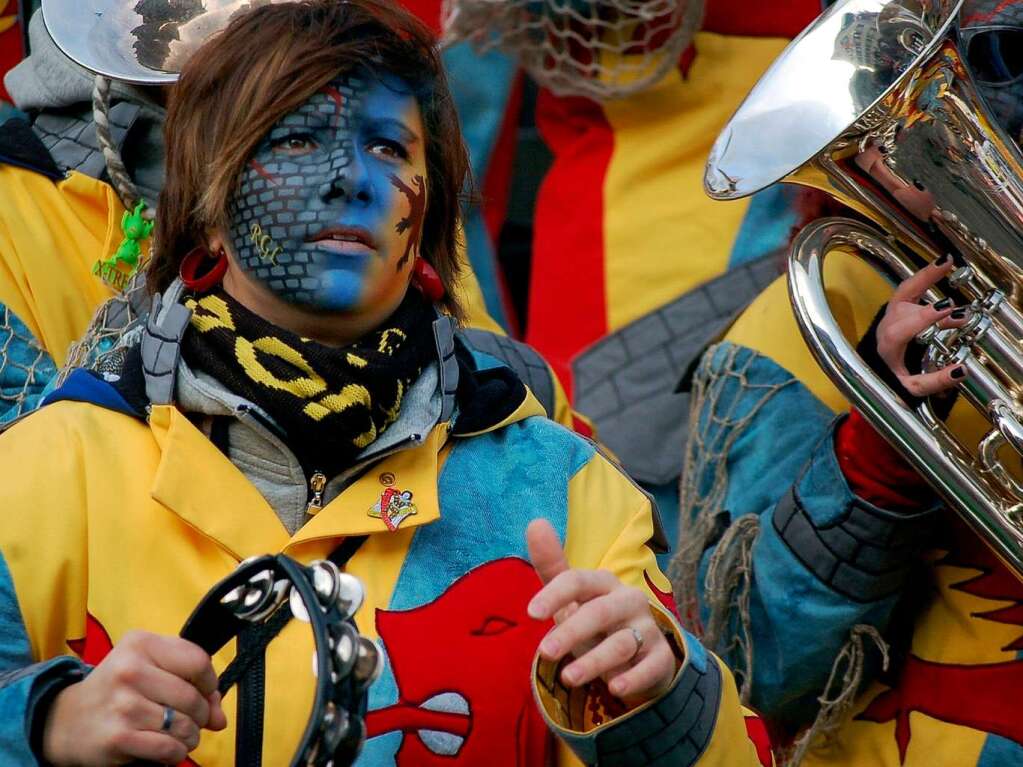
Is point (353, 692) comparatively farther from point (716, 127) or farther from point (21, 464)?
point (716, 127)

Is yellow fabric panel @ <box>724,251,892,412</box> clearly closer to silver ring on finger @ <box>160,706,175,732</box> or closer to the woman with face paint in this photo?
the woman with face paint

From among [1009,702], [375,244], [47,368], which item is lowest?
[1009,702]

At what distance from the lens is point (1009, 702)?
234 centimetres

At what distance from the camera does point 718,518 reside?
8.62 ft

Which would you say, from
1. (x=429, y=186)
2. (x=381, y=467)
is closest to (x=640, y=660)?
(x=381, y=467)

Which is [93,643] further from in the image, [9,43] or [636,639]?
[9,43]

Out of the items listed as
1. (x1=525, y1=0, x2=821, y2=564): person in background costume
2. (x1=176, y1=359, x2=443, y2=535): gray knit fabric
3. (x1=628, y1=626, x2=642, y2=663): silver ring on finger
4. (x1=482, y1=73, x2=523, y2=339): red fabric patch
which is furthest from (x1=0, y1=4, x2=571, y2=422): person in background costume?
(x1=482, y1=73, x2=523, y2=339): red fabric patch

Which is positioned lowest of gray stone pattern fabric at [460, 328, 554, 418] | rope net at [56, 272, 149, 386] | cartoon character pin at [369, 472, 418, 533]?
gray stone pattern fabric at [460, 328, 554, 418]

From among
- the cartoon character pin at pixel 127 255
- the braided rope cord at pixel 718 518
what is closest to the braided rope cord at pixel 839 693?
the braided rope cord at pixel 718 518

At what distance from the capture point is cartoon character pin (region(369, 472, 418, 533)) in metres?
1.74

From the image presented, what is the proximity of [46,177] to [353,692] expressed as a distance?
4.13ft

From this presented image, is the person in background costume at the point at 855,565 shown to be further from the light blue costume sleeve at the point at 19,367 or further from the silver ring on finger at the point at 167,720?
the silver ring on finger at the point at 167,720

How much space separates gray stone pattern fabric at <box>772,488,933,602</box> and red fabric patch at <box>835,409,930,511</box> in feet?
0.06

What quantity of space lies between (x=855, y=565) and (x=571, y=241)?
1.24 m
